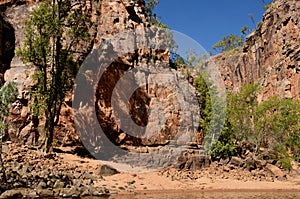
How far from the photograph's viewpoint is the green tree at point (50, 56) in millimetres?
22984

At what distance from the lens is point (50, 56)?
25016 millimetres

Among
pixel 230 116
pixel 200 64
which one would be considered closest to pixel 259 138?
pixel 230 116

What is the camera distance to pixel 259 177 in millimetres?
27172

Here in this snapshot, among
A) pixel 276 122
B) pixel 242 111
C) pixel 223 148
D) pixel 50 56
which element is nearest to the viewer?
pixel 50 56

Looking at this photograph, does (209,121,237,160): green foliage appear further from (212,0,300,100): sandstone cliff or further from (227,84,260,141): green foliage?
(212,0,300,100): sandstone cliff

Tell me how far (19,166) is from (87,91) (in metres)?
8.78

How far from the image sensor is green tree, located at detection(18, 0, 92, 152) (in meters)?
23.0

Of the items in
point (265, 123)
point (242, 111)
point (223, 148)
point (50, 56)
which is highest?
point (50, 56)

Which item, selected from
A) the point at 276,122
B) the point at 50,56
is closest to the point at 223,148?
the point at 276,122

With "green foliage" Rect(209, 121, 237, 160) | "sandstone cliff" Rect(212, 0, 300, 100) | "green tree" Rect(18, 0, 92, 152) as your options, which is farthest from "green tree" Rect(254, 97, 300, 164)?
"green tree" Rect(18, 0, 92, 152)

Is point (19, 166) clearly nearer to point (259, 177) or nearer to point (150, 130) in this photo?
point (150, 130)

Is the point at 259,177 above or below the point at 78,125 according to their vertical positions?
below

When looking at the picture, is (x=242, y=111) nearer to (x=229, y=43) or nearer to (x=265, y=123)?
(x=265, y=123)

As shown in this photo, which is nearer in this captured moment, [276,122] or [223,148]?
[223,148]
